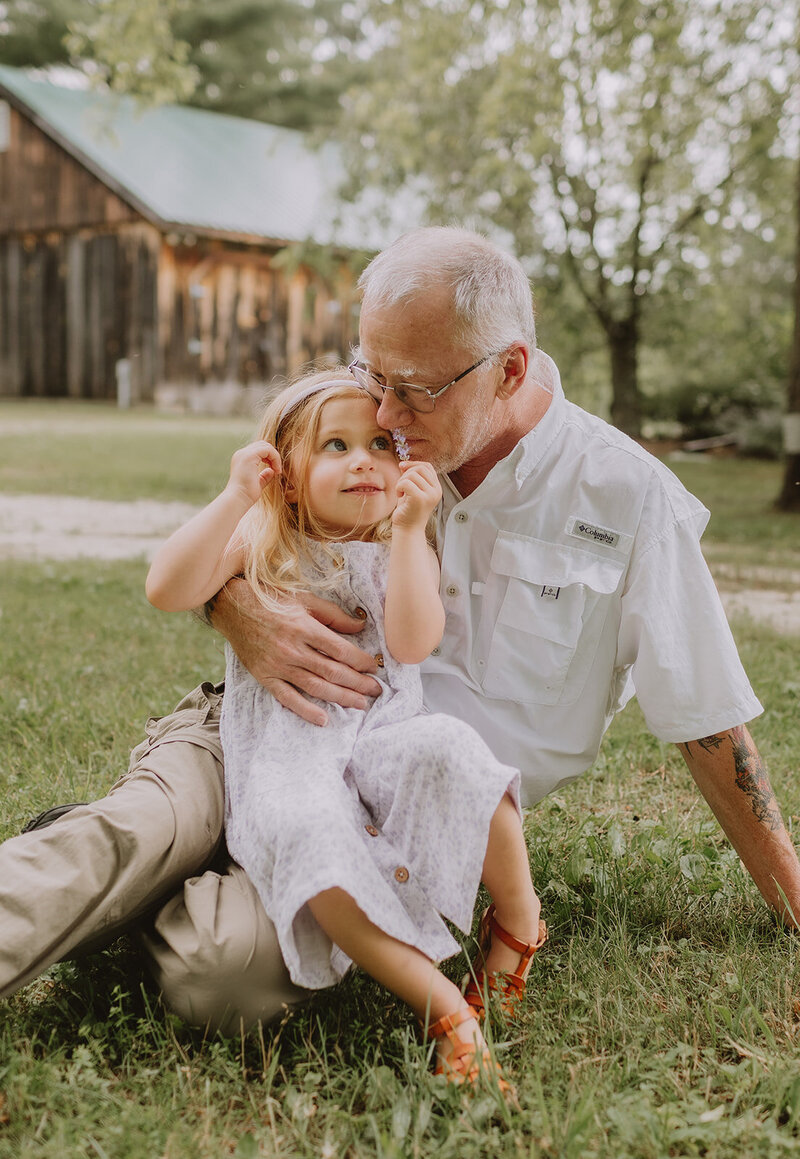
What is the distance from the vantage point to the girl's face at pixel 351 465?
2.46m

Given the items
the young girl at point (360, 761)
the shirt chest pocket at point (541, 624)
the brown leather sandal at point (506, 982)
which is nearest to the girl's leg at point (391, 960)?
the young girl at point (360, 761)

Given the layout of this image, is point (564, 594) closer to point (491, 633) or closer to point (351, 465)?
point (491, 633)

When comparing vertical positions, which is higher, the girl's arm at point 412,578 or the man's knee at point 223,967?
the girl's arm at point 412,578

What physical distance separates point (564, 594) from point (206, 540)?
78 cm

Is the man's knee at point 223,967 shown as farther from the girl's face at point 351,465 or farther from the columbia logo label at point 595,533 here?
the columbia logo label at point 595,533

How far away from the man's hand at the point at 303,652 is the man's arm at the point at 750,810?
2.40ft

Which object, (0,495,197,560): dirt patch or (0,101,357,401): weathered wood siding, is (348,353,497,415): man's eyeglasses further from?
(0,101,357,401): weathered wood siding

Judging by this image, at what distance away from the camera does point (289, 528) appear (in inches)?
101

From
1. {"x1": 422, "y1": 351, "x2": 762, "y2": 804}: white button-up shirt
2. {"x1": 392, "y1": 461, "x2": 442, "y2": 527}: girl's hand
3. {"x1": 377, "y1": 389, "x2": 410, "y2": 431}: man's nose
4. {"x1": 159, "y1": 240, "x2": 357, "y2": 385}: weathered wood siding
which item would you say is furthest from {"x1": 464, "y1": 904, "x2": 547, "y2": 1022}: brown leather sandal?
{"x1": 159, "y1": 240, "x2": 357, "y2": 385}: weathered wood siding

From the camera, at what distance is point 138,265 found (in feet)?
67.4

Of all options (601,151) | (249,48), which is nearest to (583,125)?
(601,151)

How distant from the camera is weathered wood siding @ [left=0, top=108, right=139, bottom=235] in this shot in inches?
821

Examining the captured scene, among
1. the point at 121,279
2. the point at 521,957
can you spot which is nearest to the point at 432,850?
the point at 521,957

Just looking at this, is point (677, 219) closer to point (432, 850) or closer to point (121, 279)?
point (121, 279)
